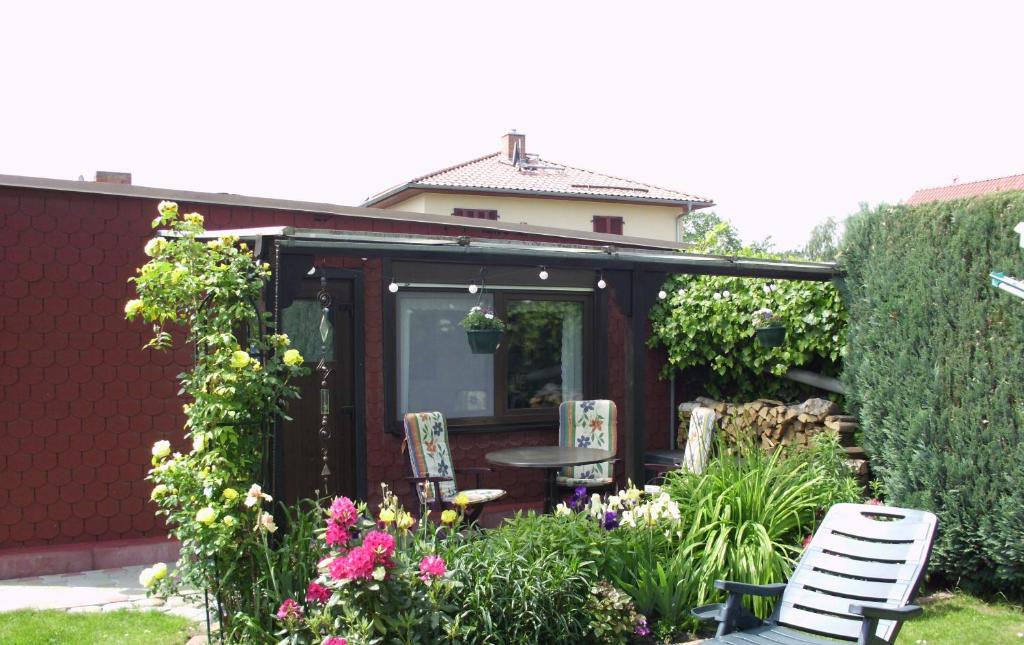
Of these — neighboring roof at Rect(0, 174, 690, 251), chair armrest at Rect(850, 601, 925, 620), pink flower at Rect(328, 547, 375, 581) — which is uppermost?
neighboring roof at Rect(0, 174, 690, 251)

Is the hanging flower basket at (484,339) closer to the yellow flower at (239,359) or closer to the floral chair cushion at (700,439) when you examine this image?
the floral chair cushion at (700,439)

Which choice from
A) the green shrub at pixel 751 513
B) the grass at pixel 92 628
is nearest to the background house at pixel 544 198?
the green shrub at pixel 751 513

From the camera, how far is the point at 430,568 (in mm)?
3883

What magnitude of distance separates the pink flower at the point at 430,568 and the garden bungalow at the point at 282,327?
67.8 inches

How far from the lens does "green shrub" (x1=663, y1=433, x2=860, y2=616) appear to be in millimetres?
4848

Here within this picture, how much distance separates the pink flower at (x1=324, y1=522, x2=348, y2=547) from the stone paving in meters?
1.51

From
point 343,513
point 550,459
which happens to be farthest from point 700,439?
point 343,513

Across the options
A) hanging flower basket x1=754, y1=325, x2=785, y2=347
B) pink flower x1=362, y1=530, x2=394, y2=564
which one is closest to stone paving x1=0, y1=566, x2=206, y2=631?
pink flower x1=362, y1=530, x2=394, y2=564

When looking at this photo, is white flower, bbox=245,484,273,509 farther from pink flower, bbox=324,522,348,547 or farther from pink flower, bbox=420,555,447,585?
pink flower, bbox=420,555,447,585

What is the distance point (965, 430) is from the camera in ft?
17.8

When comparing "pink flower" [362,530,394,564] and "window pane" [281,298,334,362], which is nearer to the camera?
"pink flower" [362,530,394,564]

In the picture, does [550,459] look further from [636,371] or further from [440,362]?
[440,362]

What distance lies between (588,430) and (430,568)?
160 inches

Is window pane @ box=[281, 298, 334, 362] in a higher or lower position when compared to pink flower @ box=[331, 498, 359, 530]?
higher
